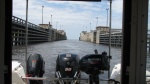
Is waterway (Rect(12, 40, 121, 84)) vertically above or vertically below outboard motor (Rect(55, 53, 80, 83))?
below

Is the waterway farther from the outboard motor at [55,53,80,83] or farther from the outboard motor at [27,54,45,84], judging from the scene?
the outboard motor at [55,53,80,83]

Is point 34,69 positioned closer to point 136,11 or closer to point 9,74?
point 9,74

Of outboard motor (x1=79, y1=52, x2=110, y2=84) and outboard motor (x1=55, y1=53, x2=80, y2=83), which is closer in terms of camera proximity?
outboard motor (x1=79, y1=52, x2=110, y2=84)

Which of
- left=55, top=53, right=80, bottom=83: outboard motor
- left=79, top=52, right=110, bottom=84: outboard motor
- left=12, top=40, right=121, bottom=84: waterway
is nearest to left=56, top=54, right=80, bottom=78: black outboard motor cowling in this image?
left=55, top=53, right=80, bottom=83: outboard motor

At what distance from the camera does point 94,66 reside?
3902 millimetres

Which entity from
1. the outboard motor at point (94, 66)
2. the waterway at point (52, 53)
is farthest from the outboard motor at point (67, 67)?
the waterway at point (52, 53)

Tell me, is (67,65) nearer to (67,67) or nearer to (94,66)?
(67,67)

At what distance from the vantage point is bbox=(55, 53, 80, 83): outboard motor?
460 cm

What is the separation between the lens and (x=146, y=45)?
306cm

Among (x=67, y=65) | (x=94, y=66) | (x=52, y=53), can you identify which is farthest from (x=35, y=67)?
(x=52, y=53)

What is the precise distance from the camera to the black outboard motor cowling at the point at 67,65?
4.62m

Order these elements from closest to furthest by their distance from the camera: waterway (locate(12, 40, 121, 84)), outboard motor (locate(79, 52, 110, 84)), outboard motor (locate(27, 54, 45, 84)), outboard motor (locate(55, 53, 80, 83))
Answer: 1. outboard motor (locate(79, 52, 110, 84))
2. outboard motor (locate(55, 53, 80, 83))
3. outboard motor (locate(27, 54, 45, 84))
4. waterway (locate(12, 40, 121, 84))

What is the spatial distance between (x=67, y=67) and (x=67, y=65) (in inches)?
1.9

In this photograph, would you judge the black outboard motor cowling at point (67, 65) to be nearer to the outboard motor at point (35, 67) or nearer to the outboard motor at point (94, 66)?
the outboard motor at point (35, 67)
